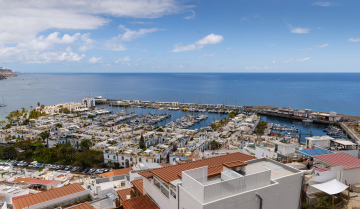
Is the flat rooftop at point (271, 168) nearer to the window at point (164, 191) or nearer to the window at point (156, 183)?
the window at point (164, 191)

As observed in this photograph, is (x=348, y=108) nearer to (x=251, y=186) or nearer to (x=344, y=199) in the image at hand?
(x=344, y=199)

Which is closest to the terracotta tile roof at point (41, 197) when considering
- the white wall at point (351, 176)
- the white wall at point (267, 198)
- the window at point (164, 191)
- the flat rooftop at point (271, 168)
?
the window at point (164, 191)

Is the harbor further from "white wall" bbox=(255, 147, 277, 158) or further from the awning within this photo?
the awning

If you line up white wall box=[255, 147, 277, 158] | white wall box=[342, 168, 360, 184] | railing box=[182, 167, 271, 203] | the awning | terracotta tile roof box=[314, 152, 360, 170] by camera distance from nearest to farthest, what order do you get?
1. railing box=[182, 167, 271, 203]
2. the awning
3. white wall box=[342, 168, 360, 184]
4. terracotta tile roof box=[314, 152, 360, 170]
5. white wall box=[255, 147, 277, 158]

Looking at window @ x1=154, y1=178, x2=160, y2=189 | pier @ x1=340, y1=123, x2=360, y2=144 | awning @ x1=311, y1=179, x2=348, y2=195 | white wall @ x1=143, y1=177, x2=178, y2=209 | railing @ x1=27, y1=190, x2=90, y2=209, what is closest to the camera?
white wall @ x1=143, y1=177, x2=178, y2=209

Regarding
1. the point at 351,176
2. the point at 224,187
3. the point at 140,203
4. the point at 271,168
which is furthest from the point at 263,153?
the point at 224,187

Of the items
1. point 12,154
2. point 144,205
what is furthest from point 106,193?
point 12,154

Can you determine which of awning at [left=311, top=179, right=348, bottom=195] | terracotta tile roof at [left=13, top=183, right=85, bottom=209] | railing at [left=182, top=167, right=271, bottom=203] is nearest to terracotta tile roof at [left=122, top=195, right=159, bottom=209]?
railing at [left=182, top=167, right=271, bottom=203]
